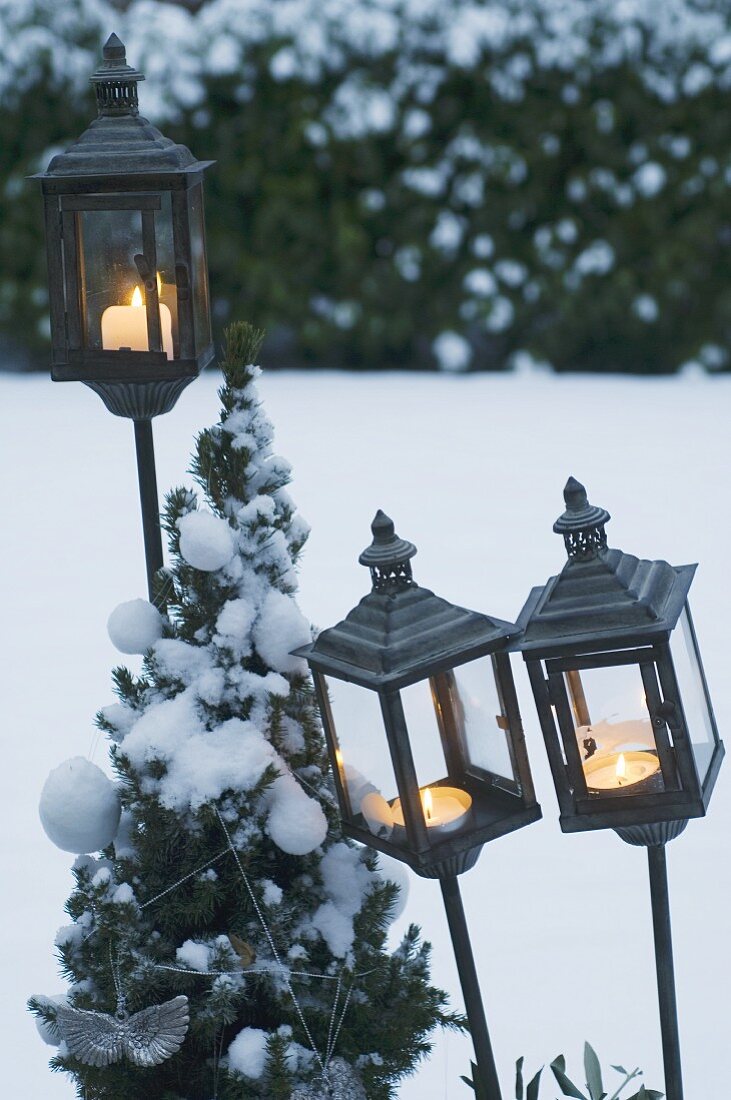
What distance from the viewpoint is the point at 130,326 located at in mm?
2236

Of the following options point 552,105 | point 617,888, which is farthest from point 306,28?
point 617,888

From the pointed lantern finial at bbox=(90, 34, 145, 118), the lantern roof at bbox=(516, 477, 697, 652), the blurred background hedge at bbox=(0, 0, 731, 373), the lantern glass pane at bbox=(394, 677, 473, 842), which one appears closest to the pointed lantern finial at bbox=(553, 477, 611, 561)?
the lantern roof at bbox=(516, 477, 697, 652)

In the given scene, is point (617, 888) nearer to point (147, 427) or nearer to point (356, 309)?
point (147, 427)

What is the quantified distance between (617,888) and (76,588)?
2.26 metres

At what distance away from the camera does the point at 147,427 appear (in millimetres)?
2318

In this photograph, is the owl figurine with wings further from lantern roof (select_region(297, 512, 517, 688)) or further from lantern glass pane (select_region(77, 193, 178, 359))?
lantern glass pane (select_region(77, 193, 178, 359))

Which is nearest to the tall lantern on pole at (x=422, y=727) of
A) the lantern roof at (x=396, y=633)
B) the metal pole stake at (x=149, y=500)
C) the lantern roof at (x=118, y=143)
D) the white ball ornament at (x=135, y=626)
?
the lantern roof at (x=396, y=633)

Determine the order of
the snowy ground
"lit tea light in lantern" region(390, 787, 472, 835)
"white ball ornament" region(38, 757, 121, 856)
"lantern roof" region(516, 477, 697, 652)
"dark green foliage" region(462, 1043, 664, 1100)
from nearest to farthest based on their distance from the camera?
1. "lantern roof" region(516, 477, 697, 652)
2. "lit tea light in lantern" region(390, 787, 472, 835)
3. "white ball ornament" region(38, 757, 121, 856)
4. "dark green foliage" region(462, 1043, 664, 1100)
5. the snowy ground

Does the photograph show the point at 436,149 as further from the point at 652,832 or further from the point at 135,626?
the point at 652,832

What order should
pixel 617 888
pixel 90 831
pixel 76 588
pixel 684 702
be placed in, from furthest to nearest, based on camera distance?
pixel 76 588, pixel 617 888, pixel 90 831, pixel 684 702

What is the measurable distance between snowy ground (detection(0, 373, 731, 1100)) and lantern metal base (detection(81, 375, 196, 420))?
50cm

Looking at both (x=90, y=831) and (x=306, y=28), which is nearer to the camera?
(x=90, y=831)

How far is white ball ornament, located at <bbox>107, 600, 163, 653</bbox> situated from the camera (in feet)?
6.77

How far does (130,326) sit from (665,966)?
46.4 inches
